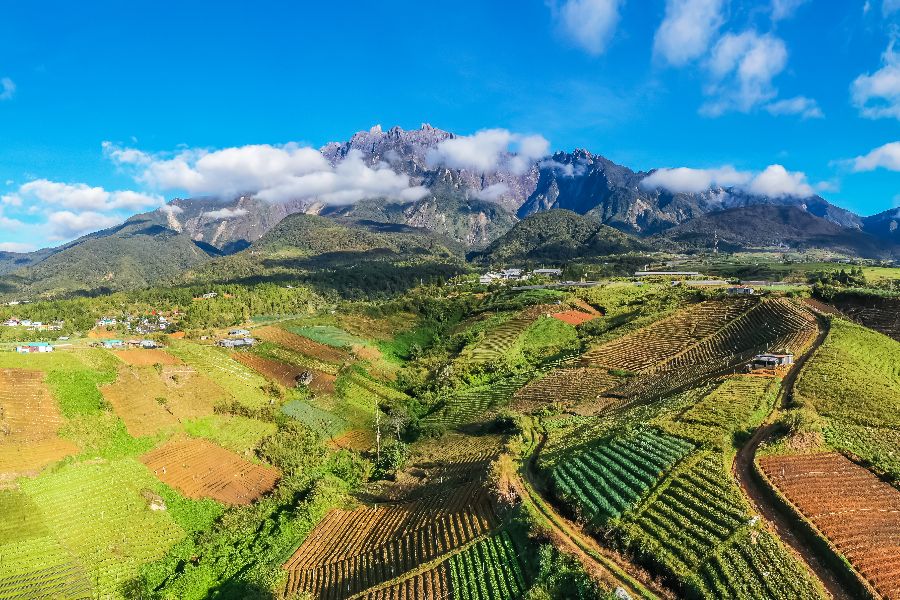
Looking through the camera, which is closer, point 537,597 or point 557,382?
point 537,597

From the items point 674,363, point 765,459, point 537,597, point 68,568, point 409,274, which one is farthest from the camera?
point 409,274

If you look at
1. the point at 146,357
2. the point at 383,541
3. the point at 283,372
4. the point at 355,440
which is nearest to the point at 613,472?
the point at 383,541

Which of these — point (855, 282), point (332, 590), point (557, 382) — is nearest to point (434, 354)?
point (557, 382)

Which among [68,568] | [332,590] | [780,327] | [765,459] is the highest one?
[780,327]

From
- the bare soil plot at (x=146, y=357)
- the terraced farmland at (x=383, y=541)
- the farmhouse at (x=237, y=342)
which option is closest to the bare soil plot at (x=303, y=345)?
the farmhouse at (x=237, y=342)

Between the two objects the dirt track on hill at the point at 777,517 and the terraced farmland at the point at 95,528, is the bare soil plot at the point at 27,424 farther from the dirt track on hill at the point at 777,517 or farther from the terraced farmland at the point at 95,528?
the dirt track on hill at the point at 777,517

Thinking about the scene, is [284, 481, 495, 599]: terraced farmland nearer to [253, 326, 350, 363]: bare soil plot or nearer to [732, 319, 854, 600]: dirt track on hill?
[732, 319, 854, 600]: dirt track on hill

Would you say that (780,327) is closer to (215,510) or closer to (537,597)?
(537,597)
